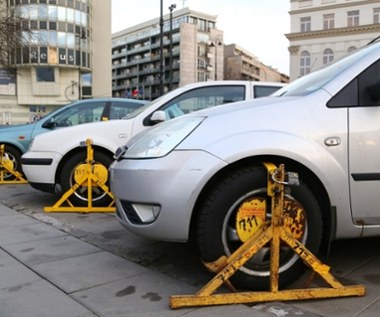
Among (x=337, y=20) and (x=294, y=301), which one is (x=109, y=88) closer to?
(x=337, y=20)

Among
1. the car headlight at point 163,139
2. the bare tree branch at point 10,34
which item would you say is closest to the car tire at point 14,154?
the car headlight at point 163,139

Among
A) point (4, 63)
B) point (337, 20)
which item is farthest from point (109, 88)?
point (4, 63)

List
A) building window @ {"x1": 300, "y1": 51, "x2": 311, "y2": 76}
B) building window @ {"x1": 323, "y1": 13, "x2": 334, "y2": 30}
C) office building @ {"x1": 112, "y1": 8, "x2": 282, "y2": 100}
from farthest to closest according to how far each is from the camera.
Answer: office building @ {"x1": 112, "y1": 8, "x2": 282, "y2": 100}
building window @ {"x1": 300, "y1": 51, "x2": 311, "y2": 76}
building window @ {"x1": 323, "y1": 13, "x2": 334, "y2": 30}

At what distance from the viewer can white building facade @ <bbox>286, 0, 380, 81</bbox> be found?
64438mm

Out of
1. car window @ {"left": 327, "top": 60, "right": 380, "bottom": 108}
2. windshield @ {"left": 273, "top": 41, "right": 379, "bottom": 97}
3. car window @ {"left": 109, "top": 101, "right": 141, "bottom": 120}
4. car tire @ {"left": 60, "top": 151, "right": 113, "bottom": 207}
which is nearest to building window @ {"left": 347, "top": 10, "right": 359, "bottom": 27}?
car window @ {"left": 109, "top": 101, "right": 141, "bottom": 120}

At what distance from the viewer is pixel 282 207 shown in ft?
9.70

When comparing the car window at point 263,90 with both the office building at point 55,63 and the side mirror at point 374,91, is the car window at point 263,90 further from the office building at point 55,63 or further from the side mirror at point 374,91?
the office building at point 55,63

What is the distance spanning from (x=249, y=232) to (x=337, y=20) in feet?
230

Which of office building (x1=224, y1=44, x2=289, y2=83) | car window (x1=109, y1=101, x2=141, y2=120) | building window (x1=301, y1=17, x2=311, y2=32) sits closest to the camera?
car window (x1=109, y1=101, x2=141, y2=120)

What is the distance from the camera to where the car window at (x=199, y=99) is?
5.96m

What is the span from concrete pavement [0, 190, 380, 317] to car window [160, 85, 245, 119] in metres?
2.15

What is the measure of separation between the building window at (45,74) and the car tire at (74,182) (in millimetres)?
52781

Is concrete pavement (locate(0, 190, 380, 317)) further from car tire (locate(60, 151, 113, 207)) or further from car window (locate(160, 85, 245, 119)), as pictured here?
car window (locate(160, 85, 245, 119))

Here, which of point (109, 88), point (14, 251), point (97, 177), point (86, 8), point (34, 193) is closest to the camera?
point (14, 251)
